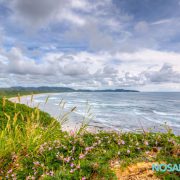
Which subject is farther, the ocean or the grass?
the ocean

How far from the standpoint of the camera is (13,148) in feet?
18.2

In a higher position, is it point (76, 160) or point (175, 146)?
point (175, 146)

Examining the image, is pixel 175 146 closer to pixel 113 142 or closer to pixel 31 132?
pixel 113 142

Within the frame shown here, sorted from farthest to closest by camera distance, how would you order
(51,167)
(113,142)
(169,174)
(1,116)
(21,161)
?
(1,116) < (113,142) < (21,161) < (51,167) < (169,174)

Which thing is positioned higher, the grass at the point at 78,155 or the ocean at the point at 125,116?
the grass at the point at 78,155

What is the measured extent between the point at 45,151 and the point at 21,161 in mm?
606

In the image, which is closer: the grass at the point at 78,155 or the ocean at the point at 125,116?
the grass at the point at 78,155

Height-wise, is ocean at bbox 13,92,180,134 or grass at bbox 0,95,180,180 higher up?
grass at bbox 0,95,180,180

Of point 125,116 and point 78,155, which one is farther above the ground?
point 78,155

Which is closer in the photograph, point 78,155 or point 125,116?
point 78,155

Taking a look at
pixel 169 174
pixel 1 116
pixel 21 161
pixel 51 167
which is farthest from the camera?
pixel 1 116

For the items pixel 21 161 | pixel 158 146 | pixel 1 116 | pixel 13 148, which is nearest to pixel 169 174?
pixel 158 146

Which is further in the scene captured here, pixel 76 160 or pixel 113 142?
pixel 113 142

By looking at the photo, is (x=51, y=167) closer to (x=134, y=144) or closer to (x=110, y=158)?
(x=110, y=158)
